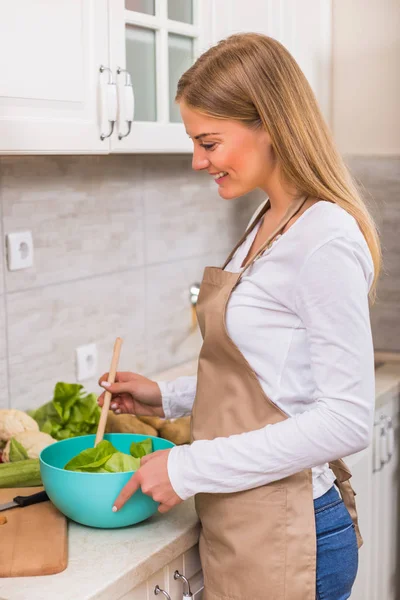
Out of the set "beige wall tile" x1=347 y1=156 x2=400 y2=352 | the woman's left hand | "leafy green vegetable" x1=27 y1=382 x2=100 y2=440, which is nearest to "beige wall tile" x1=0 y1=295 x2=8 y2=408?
"leafy green vegetable" x1=27 y1=382 x2=100 y2=440

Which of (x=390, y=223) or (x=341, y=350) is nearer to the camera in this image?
(x=341, y=350)

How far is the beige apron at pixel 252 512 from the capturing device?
4.08 ft

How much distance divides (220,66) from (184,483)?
0.62m

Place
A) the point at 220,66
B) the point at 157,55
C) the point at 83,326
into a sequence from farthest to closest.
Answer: the point at 83,326 → the point at 157,55 → the point at 220,66

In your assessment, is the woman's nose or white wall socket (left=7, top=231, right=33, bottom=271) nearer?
the woman's nose

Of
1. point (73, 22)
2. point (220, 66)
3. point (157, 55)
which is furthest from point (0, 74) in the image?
point (157, 55)

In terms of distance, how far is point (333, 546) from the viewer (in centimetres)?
130

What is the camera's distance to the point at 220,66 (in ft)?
4.02

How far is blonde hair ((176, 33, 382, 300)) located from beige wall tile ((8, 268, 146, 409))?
81cm

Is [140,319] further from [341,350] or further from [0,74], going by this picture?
[341,350]

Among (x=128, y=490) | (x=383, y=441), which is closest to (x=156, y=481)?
(x=128, y=490)

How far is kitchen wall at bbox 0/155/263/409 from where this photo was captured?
6.04 ft

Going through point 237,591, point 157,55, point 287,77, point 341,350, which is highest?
point 157,55

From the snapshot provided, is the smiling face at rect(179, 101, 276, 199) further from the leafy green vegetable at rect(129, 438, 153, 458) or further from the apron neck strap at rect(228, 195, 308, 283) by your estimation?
the leafy green vegetable at rect(129, 438, 153, 458)
